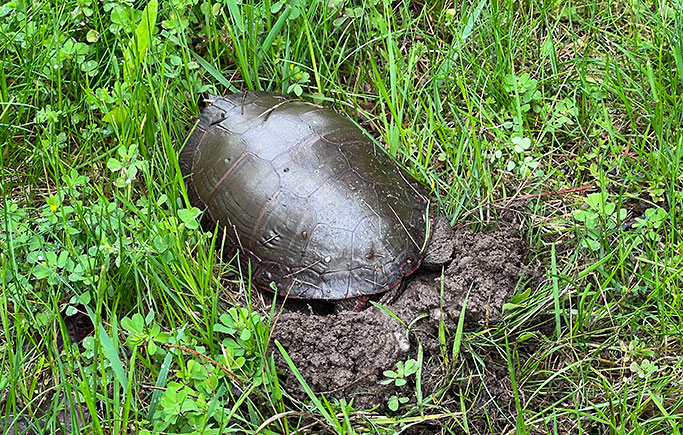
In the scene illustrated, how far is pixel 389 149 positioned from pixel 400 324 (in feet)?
3.33

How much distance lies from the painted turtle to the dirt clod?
0.45ft

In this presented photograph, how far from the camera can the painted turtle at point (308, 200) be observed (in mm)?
2822

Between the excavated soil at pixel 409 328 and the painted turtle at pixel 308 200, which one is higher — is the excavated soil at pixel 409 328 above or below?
below

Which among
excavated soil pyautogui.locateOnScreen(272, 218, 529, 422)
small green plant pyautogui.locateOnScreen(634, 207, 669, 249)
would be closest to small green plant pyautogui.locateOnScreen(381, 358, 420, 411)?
excavated soil pyautogui.locateOnScreen(272, 218, 529, 422)

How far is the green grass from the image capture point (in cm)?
253

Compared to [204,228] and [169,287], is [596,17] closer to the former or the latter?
[204,228]

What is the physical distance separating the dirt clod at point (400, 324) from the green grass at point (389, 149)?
3.5 inches

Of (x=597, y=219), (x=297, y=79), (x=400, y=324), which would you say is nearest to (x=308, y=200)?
(x=400, y=324)

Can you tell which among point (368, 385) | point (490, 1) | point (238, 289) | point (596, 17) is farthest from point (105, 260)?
point (596, 17)

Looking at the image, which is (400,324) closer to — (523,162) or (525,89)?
(523,162)

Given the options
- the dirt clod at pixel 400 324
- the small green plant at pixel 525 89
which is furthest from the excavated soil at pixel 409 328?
the small green plant at pixel 525 89

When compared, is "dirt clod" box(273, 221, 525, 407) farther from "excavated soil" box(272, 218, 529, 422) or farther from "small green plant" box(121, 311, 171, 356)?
"small green plant" box(121, 311, 171, 356)

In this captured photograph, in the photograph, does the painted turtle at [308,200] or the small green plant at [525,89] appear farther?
the small green plant at [525,89]

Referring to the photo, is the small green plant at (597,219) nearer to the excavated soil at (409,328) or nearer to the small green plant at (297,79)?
the excavated soil at (409,328)
